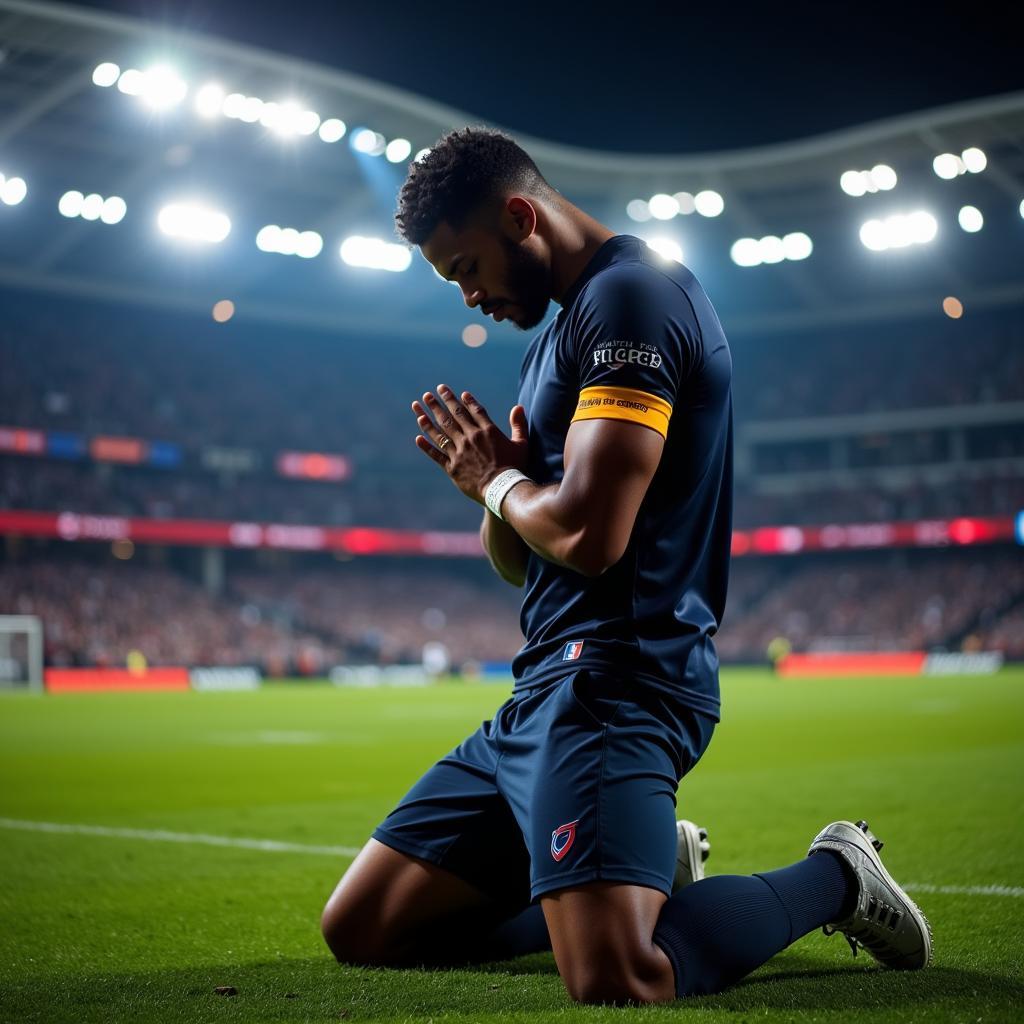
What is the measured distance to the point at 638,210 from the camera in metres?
47.4

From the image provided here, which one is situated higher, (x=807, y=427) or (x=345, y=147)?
(x=345, y=147)

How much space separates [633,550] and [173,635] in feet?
132

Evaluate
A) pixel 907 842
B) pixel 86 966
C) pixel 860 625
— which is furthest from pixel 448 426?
pixel 860 625

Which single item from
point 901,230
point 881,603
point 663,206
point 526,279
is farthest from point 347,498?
point 526,279

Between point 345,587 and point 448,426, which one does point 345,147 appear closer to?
point 345,587

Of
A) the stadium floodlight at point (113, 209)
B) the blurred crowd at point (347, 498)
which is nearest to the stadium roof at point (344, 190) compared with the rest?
the stadium floodlight at point (113, 209)

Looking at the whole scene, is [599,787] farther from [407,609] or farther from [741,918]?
[407,609]

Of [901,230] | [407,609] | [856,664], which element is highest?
[901,230]

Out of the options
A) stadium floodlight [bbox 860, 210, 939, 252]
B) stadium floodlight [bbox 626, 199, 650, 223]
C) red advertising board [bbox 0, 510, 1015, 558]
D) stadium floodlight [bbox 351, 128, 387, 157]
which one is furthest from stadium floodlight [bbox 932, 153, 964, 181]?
stadium floodlight [bbox 351, 128, 387, 157]

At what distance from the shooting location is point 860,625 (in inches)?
1907

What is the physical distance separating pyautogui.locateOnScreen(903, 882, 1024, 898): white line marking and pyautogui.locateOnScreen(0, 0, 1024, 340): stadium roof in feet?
95.7

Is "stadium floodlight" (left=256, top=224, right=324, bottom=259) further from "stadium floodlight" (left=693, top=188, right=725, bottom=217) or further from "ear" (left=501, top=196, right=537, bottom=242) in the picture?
"ear" (left=501, top=196, right=537, bottom=242)

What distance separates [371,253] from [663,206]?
10.5 meters

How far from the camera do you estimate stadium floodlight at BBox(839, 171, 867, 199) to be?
42406 mm
